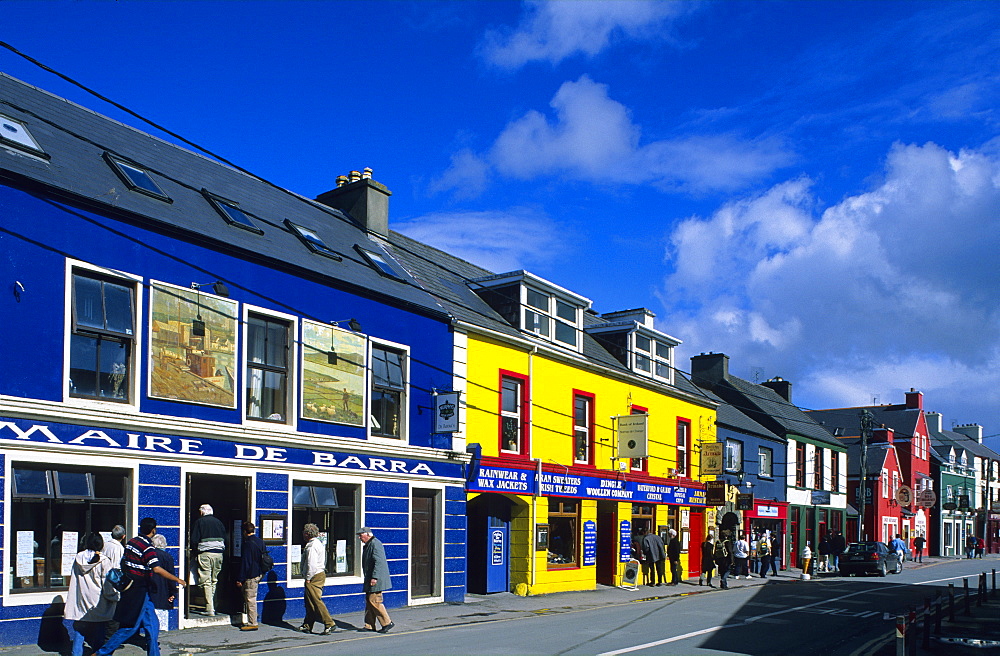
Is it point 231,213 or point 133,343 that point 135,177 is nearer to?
point 231,213

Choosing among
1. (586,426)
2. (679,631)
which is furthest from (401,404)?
(586,426)

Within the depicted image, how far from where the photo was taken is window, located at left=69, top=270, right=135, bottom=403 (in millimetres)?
13898

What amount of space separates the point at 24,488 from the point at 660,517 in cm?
2202

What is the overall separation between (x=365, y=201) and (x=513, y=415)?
22.3 feet

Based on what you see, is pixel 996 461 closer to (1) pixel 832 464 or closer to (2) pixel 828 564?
(1) pixel 832 464

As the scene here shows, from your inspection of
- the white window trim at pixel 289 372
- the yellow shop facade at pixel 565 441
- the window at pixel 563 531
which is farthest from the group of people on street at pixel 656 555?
the white window trim at pixel 289 372

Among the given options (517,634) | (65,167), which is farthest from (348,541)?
(65,167)

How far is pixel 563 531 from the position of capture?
2577 cm

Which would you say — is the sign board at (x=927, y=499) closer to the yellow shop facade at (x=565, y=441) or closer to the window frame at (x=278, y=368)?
the yellow shop facade at (x=565, y=441)

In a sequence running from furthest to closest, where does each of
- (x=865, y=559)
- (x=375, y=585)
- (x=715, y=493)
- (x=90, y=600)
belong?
(x=865, y=559) < (x=715, y=493) < (x=375, y=585) < (x=90, y=600)

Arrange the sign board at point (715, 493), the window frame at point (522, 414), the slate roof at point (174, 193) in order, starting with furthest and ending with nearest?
the sign board at point (715, 493), the window frame at point (522, 414), the slate roof at point (174, 193)

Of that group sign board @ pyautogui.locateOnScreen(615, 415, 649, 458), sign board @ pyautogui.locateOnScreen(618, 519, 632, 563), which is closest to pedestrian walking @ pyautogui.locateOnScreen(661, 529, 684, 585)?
sign board @ pyautogui.locateOnScreen(618, 519, 632, 563)

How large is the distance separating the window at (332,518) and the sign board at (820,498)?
3268cm

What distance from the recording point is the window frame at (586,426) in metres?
26.6
